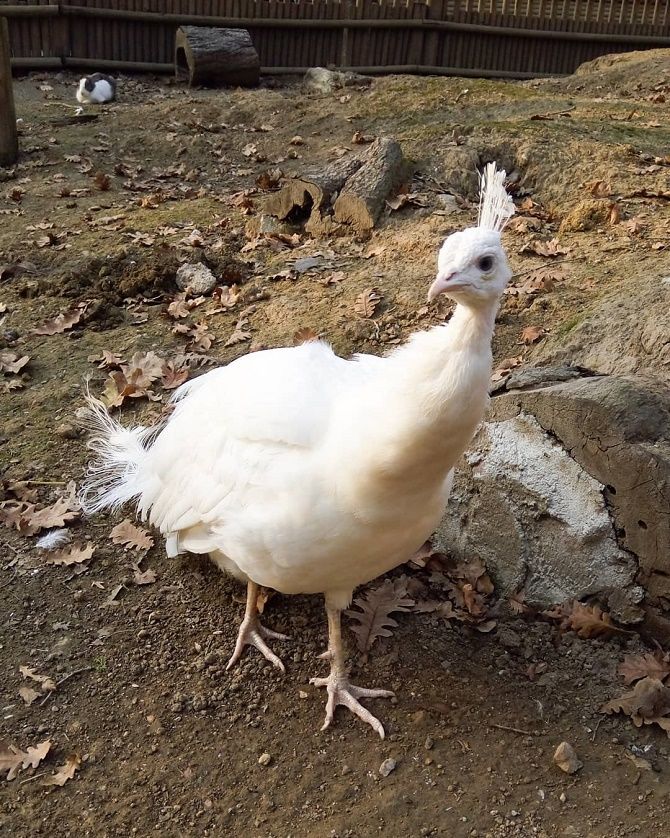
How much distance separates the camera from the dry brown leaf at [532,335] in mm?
4797

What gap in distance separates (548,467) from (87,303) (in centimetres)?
374

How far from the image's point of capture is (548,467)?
3727mm

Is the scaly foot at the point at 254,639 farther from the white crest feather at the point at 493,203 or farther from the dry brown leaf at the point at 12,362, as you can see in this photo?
the dry brown leaf at the point at 12,362

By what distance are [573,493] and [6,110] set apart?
7462 millimetres

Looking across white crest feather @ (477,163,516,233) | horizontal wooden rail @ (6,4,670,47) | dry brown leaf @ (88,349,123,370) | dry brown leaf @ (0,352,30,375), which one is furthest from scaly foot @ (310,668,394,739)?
horizontal wooden rail @ (6,4,670,47)

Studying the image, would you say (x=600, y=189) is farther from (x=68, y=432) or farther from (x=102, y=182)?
(x=102, y=182)

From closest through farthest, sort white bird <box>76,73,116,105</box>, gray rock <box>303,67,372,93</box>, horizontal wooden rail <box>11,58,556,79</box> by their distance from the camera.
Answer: white bird <box>76,73,116,105</box> → gray rock <box>303,67,372,93</box> → horizontal wooden rail <box>11,58,556,79</box>

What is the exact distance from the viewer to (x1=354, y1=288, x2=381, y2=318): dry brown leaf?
536 cm

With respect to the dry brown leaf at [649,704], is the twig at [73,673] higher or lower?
lower

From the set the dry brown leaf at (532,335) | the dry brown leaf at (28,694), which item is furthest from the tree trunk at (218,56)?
the dry brown leaf at (28,694)

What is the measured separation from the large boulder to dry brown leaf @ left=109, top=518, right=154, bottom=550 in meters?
1.51

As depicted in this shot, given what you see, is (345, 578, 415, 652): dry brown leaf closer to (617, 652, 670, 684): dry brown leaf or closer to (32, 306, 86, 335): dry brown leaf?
(617, 652, 670, 684): dry brown leaf

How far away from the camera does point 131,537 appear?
417 cm

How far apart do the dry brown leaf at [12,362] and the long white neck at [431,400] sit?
341cm
